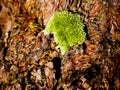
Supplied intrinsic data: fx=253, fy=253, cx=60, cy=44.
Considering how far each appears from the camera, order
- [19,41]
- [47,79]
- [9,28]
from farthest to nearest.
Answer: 1. [9,28]
2. [19,41]
3. [47,79]

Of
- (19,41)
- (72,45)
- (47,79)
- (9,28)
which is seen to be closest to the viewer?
(47,79)

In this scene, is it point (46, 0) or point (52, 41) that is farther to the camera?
point (46, 0)

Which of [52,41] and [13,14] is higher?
[13,14]

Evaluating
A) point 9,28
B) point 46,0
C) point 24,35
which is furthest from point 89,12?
point 9,28

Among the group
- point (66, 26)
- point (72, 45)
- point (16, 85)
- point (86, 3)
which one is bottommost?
point (16, 85)

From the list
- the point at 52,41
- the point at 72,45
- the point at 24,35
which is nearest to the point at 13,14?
the point at 24,35

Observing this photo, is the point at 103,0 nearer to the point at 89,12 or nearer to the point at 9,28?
the point at 89,12
